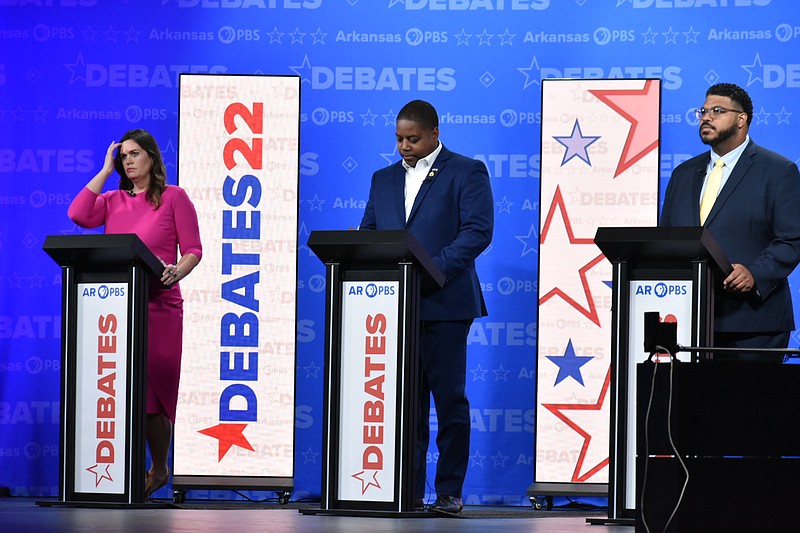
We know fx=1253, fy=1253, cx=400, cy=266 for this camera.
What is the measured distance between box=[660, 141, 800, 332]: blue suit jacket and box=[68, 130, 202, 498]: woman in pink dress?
77.6 inches

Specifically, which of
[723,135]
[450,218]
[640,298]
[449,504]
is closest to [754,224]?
[723,135]

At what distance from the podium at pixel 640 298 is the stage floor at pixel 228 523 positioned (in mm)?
211

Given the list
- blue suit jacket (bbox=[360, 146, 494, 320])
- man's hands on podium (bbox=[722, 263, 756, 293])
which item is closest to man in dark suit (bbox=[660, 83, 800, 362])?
man's hands on podium (bbox=[722, 263, 756, 293])

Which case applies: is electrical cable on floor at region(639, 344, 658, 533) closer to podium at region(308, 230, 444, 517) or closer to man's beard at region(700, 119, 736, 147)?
podium at region(308, 230, 444, 517)

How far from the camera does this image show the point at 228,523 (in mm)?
3686

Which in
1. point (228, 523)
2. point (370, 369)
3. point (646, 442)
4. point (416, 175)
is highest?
point (416, 175)

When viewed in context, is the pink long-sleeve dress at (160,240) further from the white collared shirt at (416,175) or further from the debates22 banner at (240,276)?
the white collared shirt at (416,175)

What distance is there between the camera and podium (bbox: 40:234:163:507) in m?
4.40

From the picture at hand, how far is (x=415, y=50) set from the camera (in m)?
6.43

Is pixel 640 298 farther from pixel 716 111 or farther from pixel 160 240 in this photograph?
pixel 160 240

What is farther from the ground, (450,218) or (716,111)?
(716,111)

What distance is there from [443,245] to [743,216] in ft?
3.79

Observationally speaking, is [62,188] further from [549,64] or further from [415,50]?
[549,64]

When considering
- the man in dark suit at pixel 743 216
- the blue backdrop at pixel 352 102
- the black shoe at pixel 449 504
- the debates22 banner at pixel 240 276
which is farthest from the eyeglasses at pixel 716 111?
the debates22 banner at pixel 240 276
